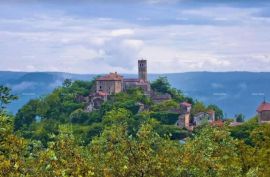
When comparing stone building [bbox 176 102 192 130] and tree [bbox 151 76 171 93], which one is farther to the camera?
Result: tree [bbox 151 76 171 93]

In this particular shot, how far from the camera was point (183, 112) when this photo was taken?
403 ft

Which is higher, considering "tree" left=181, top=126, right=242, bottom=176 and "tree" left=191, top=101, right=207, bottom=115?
"tree" left=181, top=126, right=242, bottom=176

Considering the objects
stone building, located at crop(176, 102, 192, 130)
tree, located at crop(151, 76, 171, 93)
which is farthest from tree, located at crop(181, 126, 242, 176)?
tree, located at crop(151, 76, 171, 93)

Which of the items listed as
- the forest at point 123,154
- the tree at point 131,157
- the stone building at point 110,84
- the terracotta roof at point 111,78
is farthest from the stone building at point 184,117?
the tree at point 131,157

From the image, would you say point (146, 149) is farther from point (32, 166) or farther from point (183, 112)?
point (183, 112)

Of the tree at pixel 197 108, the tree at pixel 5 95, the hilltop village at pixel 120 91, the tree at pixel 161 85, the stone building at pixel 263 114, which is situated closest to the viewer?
the tree at pixel 5 95

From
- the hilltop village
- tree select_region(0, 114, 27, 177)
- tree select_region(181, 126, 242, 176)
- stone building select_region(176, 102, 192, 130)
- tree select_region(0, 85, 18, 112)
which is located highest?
tree select_region(0, 85, 18, 112)

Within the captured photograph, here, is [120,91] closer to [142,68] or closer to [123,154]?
[142,68]

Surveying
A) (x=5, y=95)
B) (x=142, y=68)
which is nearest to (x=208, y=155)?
(x=5, y=95)

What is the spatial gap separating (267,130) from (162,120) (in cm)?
7200

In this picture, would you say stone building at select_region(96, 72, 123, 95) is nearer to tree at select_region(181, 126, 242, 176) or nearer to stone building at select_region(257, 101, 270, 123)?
stone building at select_region(257, 101, 270, 123)

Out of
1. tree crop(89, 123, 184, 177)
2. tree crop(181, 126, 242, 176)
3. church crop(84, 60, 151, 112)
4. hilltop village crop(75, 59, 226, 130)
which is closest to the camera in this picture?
A: tree crop(89, 123, 184, 177)

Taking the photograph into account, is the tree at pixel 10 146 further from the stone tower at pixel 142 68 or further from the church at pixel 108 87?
the stone tower at pixel 142 68

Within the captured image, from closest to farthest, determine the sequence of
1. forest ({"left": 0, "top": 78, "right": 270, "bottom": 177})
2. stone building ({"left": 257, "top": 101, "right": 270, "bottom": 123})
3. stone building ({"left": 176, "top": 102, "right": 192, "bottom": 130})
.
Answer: forest ({"left": 0, "top": 78, "right": 270, "bottom": 177}) < stone building ({"left": 257, "top": 101, "right": 270, "bottom": 123}) < stone building ({"left": 176, "top": 102, "right": 192, "bottom": 130})
